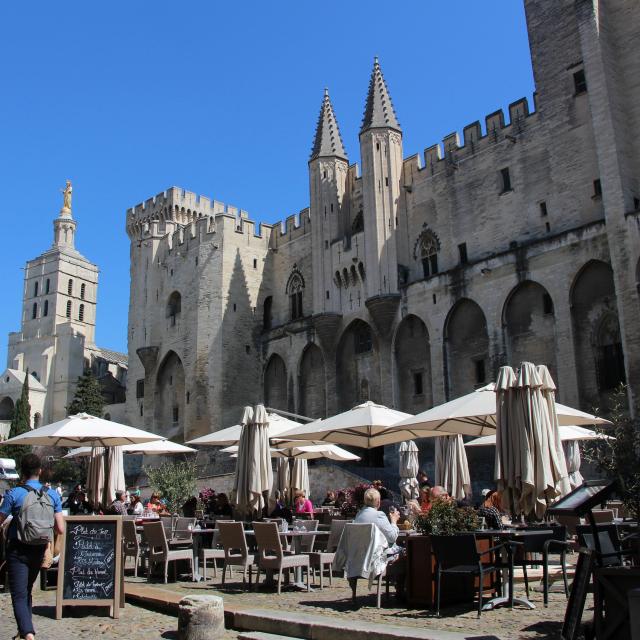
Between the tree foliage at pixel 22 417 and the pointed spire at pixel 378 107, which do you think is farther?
the tree foliage at pixel 22 417

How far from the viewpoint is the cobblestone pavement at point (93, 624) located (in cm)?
691

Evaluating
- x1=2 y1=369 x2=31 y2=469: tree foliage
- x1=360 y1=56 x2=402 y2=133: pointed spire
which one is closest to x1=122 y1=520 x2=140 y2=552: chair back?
x1=360 y1=56 x2=402 y2=133: pointed spire

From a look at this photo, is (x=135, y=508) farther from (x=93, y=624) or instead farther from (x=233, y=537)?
(x=93, y=624)

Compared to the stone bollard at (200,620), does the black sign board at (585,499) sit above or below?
above

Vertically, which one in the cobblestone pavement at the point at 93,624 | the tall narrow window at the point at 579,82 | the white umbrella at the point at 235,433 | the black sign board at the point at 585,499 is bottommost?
the cobblestone pavement at the point at 93,624

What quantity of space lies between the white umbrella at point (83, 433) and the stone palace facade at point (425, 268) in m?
13.9

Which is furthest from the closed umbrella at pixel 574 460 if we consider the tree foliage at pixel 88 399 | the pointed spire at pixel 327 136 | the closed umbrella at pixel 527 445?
the tree foliage at pixel 88 399

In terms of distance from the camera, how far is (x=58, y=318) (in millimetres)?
66750

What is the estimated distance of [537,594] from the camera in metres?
8.27

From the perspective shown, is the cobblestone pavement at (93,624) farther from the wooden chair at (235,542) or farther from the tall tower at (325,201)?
the tall tower at (325,201)

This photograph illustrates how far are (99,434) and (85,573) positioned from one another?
21.2ft

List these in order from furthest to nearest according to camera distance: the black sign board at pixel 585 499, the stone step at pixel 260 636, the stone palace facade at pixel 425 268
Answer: the stone palace facade at pixel 425 268
the stone step at pixel 260 636
the black sign board at pixel 585 499

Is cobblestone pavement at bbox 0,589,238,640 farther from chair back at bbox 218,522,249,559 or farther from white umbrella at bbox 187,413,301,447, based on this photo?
white umbrella at bbox 187,413,301,447

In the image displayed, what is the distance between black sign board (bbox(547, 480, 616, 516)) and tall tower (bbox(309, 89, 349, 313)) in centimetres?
2741
